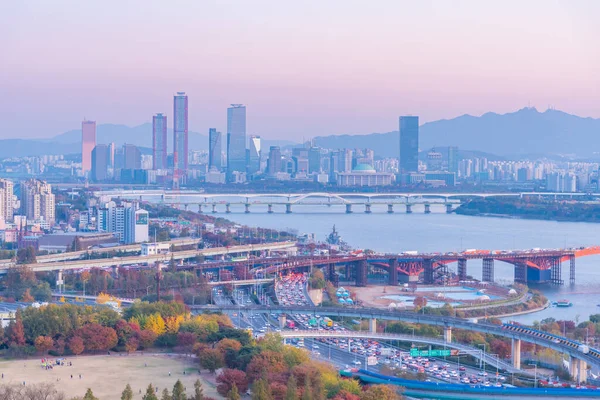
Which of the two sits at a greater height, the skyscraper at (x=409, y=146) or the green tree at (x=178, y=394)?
the skyscraper at (x=409, y=146)

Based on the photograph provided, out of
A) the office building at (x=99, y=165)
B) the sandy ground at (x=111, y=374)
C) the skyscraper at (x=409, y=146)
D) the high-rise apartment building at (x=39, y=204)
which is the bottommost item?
the sandy ground at (x=111, y=374)

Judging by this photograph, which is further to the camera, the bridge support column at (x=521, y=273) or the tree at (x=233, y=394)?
the bridge support column at (x=521, y=273)

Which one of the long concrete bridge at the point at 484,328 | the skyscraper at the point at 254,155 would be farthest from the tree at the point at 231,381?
the skyscraper at the point at 254,155

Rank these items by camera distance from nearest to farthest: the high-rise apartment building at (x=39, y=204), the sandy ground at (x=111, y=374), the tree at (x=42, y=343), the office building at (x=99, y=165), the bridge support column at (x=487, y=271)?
1. the sandy ground at (x=111, y=374)
2. the tree at (x=42, y=343)
3. the bridge support column at (x=487, y=271)
4. the high-rise apartment building at (x=39, y=204)
5. the office building at (x=99, y=165)

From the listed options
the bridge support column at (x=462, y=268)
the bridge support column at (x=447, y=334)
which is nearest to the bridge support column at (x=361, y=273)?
the bridge support column at (x=462, y=268)

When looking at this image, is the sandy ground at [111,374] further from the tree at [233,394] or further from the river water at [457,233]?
the river water at [457,233]

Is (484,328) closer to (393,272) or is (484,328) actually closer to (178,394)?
(178,394)

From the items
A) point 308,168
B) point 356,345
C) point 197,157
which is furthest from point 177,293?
point 197,157

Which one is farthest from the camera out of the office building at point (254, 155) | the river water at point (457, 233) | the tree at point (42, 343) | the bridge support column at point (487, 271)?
the office building at point (254, 155)
